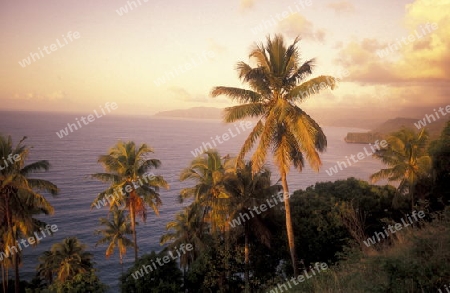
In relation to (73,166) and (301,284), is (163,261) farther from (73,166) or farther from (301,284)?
(73,166)

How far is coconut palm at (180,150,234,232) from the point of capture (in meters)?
18.3

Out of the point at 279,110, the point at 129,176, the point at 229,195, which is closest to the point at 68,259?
the point at 129,176

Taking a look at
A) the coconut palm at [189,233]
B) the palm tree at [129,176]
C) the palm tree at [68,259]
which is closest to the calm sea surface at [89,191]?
the palm tree at [129,176]

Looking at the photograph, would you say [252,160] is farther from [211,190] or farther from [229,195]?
[211,190]

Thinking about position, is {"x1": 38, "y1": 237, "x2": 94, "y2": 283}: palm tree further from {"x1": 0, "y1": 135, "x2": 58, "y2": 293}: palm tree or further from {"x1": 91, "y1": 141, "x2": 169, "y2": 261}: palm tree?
{"x1": 91, "y1": 141, "x2": 169, "y2": 261}: palm tree

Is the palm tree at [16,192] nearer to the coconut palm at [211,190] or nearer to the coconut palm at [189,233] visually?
the coconut palm at [211,190]

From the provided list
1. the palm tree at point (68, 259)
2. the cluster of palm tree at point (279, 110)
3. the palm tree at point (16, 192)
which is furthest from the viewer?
the palm tree at point (68, 259)

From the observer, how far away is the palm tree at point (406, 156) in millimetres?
23859

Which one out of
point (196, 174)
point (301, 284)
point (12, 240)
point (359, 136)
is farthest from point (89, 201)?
point (359, 136)

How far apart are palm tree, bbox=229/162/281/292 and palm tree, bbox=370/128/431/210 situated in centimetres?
1210

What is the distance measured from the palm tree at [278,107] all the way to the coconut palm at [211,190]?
15.4 feet

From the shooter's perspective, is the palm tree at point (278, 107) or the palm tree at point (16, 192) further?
the palm tree at point (16, 192)

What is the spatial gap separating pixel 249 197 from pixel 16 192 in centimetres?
1488

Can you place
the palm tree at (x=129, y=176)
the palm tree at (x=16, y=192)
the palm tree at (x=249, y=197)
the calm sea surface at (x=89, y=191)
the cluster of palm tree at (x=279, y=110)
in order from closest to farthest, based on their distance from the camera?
the cluster of palm tree at (x=279, y=110)
the palm tree at (x=16, y=192)
the palm tree at (x=249, y=197)
the palm tree at (x=129, y=176)
the calm sea surface at (x=89, y=191)
